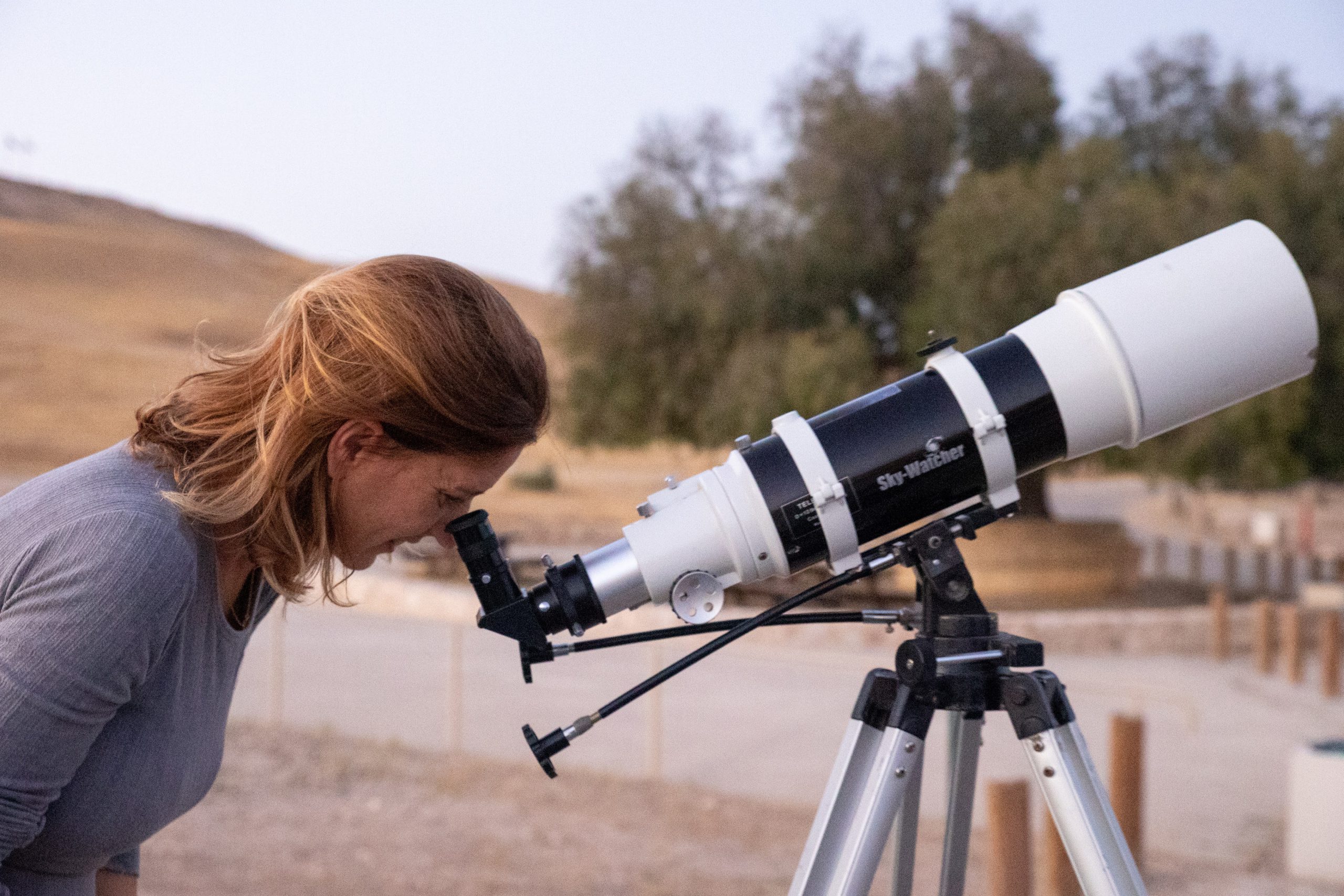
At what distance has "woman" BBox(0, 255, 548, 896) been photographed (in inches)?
50.9

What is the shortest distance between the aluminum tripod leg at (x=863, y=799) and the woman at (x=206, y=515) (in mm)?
639

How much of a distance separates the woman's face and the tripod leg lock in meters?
0.76

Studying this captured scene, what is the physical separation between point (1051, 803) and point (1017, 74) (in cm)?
1212

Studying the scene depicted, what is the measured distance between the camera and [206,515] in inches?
55.0

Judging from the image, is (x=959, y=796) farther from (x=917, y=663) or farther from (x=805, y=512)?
(x=805, y=512)

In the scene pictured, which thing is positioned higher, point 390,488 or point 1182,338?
point 1182,338

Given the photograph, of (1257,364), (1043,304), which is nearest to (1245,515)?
(1043,304)

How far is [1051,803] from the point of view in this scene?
1.55 m

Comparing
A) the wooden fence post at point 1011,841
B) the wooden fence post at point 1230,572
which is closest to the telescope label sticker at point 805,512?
the wooden fence post at point 1011,841

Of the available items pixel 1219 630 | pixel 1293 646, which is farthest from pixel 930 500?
pixel 1219 630

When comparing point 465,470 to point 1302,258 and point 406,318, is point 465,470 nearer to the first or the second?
point 406,318

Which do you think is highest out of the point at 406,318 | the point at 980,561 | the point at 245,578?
the point at 406,318

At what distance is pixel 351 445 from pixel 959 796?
1118 millimetres

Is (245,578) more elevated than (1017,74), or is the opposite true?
(1017,74)
